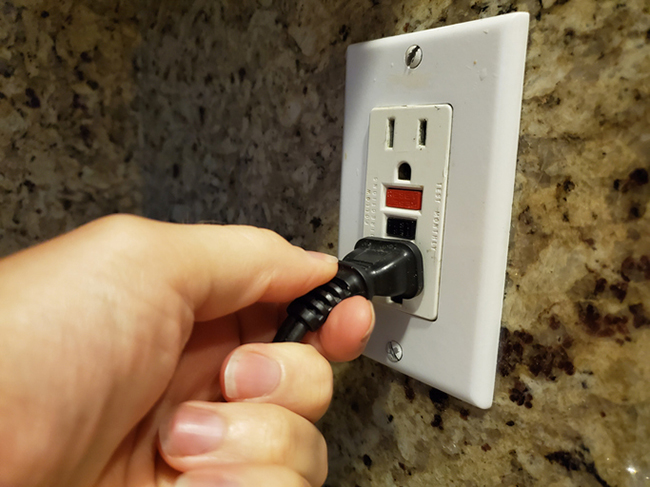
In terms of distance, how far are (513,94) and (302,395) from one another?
0.28 meters

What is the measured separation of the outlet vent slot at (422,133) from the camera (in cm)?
38

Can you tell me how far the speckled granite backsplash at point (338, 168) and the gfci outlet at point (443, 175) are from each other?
0.07 ft

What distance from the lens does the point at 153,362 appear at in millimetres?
328

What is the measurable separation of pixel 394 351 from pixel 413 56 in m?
0.27

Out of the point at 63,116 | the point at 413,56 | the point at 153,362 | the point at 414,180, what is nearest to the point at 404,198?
the point at 414,180

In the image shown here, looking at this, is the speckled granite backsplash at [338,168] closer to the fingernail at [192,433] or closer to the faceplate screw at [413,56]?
the faceplate screw at [413,56]

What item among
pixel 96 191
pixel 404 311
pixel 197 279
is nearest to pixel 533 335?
pixel 404 311

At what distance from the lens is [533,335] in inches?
13.9

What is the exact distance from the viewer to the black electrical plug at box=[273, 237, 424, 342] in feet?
1.19

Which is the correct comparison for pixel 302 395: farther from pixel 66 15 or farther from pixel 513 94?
pixel 66 15

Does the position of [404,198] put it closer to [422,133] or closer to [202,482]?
[422,133]

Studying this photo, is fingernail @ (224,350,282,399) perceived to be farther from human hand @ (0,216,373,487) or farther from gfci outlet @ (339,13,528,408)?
gfci outlet @ (339,13,528,408)

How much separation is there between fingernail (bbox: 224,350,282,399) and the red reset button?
17 cm

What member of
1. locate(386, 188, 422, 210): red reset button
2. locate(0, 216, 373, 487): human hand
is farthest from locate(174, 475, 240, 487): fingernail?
locate(386, 188, 422, 210): red reset button
